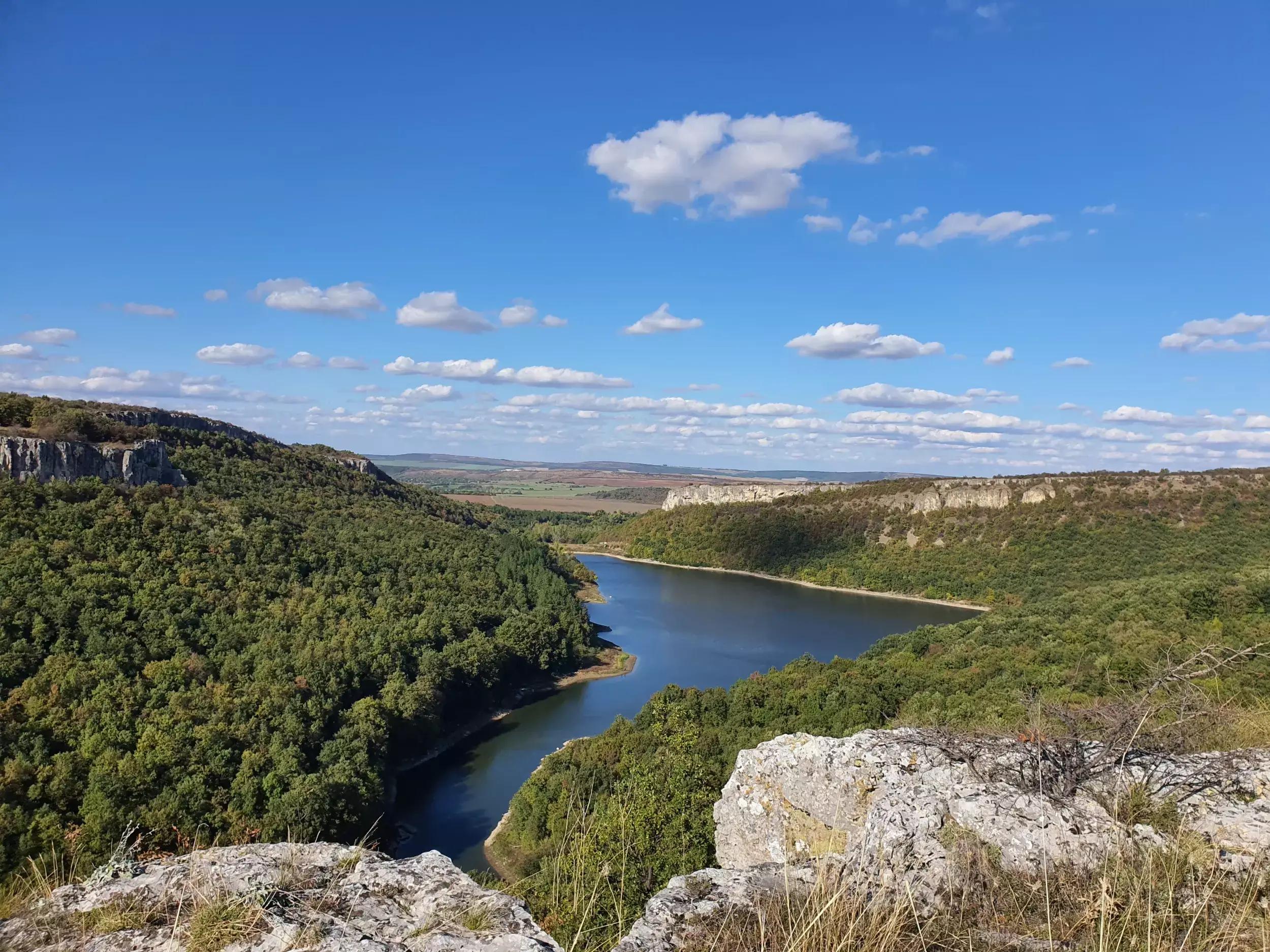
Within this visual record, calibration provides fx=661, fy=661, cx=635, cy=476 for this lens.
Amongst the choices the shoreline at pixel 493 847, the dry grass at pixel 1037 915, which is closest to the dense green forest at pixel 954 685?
the shoreline at pixel 493 847

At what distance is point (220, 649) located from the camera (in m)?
28.0

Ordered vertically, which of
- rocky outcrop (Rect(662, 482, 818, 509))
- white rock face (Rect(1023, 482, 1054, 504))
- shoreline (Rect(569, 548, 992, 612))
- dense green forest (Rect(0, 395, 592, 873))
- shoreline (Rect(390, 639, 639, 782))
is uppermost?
white rock face (Rect(1023, 482, 1054, 504))

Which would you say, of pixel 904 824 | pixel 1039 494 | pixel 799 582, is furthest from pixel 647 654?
pixel 1039 494

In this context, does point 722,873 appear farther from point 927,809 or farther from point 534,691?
point 534,691

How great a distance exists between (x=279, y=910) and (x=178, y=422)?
67212 mm

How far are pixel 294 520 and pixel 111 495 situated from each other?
37.9 feet

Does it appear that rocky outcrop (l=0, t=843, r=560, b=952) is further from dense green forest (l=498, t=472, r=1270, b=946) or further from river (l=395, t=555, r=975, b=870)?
river (l=395, t=555, r=975, b=870)

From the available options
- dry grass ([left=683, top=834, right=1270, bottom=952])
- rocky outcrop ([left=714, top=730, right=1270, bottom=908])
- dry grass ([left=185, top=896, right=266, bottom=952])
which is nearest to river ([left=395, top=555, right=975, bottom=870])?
rocky outcrop ([left=714, top=730, right=1270, bottom=908])

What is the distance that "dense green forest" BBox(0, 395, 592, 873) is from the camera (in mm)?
19500

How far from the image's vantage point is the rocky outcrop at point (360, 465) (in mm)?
71500

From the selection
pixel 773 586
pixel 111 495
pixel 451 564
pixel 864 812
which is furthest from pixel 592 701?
pixel 773 586

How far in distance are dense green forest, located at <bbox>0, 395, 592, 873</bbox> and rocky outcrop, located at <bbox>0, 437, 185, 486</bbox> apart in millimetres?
959

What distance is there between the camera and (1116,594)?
→ 31109mm

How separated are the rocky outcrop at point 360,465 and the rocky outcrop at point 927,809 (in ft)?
226
